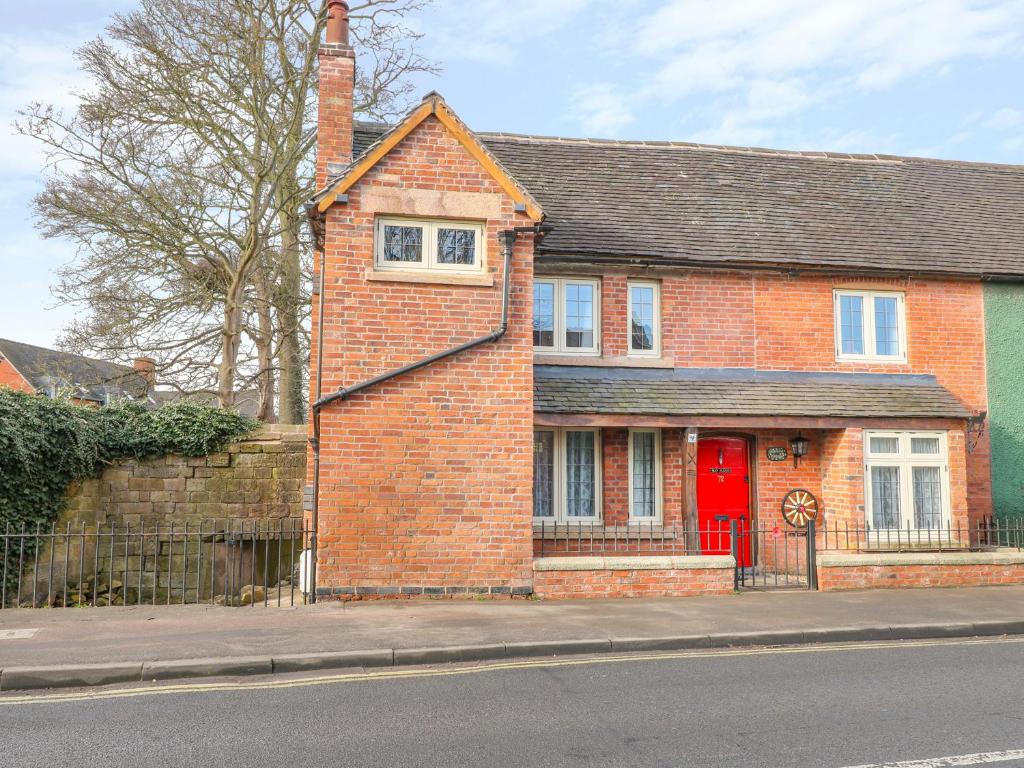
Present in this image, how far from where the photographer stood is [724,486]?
13555 millimetres

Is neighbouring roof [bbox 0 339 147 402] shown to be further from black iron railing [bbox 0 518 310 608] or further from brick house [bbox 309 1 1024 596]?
brick house [bbox 309 1 1024 596]

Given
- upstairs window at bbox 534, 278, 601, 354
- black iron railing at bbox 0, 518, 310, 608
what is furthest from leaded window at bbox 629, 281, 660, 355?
black iron railing at bbox 0, 518, 310, 608

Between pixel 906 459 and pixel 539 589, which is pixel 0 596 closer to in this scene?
pixel 539 589

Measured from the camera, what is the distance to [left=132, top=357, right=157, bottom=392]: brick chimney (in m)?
17.8

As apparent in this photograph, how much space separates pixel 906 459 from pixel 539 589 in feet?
21.9

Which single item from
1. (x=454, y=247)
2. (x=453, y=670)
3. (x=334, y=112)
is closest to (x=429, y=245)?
(x=454, y=247)

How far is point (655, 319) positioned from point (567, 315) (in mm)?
1532

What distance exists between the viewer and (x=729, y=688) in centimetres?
645

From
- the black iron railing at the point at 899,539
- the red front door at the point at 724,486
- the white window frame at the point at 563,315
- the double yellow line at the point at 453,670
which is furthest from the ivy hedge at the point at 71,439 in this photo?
the black iron railing at the point at 899,539

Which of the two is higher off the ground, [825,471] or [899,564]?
[825,471]

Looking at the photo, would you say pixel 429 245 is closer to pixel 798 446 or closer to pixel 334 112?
pixel 334 112

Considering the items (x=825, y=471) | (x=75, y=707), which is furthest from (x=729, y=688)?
(x=825, y=471)

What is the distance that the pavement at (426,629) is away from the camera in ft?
23.1

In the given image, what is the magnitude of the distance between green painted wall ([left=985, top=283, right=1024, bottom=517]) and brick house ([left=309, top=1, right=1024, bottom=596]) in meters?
0.28
